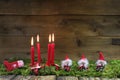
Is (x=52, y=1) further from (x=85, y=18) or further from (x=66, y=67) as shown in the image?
(x=66, y=67)

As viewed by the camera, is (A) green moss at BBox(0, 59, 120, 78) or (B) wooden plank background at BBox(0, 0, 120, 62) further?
(B) wooden plank background at BBox(0, 0, 120, 62)

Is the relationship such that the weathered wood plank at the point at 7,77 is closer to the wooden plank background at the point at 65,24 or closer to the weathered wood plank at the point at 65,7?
the wooden plank background at the point at 65,24

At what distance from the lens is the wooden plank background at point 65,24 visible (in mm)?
2977

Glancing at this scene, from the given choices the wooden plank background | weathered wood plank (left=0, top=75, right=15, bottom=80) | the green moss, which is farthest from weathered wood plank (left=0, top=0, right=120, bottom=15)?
weathered wood plank (left=0, top=75, right=15, bottom=80)

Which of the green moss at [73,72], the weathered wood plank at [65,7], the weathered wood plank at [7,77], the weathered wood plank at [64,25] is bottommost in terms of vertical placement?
the weathered wood plank at [7,77]

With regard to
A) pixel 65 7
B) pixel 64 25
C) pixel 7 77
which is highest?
pixel 65 7

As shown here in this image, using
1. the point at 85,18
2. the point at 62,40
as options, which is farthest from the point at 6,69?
the point at 85,18

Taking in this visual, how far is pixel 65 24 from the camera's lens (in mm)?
2986

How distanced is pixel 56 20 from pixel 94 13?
0.40 metres

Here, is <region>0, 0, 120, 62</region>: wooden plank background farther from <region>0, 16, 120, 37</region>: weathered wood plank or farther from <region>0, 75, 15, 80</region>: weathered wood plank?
<region>0, 75, 15, 80</region>: weathered wood plank

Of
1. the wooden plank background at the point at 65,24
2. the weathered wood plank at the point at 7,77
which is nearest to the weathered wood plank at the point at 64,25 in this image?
the wooden plank background at the point at 65,24

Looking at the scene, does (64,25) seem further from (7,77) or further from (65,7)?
(7,77)

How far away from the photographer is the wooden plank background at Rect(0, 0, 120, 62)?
298cm

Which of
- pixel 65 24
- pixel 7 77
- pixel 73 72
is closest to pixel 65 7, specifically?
pixel 65 24
